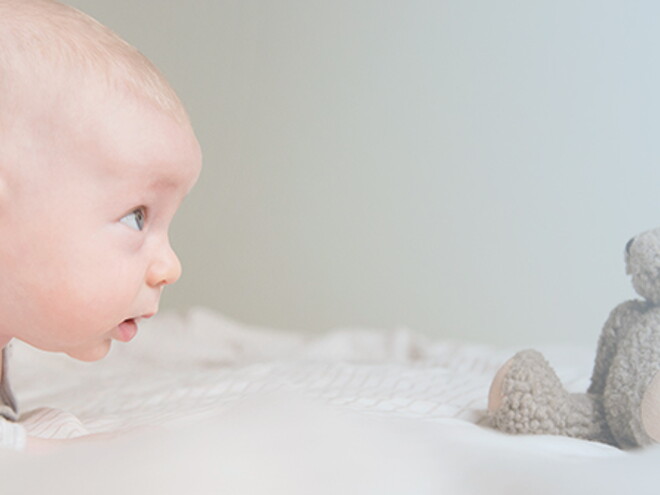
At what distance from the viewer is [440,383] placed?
3.78 ft

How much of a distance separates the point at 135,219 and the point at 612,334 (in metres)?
0.52

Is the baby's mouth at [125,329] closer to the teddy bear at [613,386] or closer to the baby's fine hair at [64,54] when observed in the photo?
the baby's fine hair at [64,54]

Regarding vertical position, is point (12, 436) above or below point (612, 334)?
below

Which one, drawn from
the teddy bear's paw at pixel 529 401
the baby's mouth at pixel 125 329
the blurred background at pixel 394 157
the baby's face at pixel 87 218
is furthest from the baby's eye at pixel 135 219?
the blurred background at pixel 394 157

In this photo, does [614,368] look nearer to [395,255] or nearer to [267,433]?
[267,433]

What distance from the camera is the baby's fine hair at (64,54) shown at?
0.67 metres

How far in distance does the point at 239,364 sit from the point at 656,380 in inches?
33.8

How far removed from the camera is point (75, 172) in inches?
27.1

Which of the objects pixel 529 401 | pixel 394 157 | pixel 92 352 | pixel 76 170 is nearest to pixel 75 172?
pixel 76 170

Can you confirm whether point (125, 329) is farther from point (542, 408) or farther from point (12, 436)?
point (542, 408)

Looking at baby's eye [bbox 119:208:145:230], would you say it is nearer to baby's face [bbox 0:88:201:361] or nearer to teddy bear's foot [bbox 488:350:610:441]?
baby's face [bbox 0:88:201:361]

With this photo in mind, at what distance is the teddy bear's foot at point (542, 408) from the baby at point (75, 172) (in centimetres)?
39

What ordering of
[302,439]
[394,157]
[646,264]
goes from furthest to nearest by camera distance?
[394,157] → [646,264] → [302,439]

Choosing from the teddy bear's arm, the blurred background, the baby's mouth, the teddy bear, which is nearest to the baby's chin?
the baby's mouth
